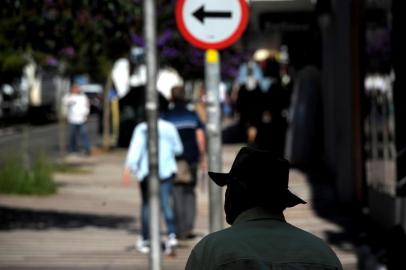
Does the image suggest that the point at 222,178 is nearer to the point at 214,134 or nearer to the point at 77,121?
the point at 214,134

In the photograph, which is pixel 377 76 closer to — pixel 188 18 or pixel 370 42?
pixel 370 42

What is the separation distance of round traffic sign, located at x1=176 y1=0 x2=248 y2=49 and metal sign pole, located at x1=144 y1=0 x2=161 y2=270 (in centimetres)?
50

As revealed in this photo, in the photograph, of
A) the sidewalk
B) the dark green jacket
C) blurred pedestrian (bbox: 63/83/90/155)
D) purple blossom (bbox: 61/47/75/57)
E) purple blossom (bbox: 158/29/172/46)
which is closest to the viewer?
the dark green jacket

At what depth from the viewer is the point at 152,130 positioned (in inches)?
416

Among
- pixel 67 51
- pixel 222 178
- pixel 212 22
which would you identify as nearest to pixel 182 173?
pixel 212 22

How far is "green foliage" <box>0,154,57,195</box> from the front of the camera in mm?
20016

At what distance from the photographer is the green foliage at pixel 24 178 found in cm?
2002

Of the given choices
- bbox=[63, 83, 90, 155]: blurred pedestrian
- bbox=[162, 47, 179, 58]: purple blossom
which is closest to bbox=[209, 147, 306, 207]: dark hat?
bbox=[63, 83, 90, 155]: blurred pedestrian

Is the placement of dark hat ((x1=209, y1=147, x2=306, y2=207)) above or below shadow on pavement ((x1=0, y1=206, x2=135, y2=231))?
above

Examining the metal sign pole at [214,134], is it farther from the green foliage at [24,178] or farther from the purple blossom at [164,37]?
the purple blossom at [164,37]

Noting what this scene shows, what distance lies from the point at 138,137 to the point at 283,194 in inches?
340

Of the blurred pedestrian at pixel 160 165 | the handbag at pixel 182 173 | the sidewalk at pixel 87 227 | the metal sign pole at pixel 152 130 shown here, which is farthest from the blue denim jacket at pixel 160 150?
the metal sign pole at pixel 152 130

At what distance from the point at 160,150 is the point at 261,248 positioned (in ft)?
29.3

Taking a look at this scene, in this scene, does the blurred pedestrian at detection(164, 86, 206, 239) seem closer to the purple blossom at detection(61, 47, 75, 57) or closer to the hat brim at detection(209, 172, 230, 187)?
the purple blossom at detection(61, 47, 75, 57)
